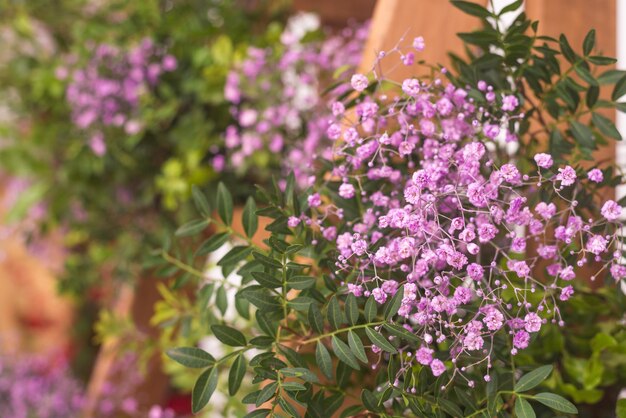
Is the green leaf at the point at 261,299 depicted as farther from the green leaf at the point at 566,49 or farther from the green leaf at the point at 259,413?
the green leaf at the point at 566,49

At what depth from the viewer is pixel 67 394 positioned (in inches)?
66.9

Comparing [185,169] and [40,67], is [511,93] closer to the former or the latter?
[185,169]

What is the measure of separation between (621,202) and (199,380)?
18.3 inches

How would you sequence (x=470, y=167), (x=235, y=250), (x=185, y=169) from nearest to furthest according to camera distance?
(x=470, y=167), (x=235, y=250), (x=185, y=169)

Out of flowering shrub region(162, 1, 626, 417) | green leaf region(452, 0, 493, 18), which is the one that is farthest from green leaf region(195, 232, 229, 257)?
green leaf region(452, 0, 493, 18)

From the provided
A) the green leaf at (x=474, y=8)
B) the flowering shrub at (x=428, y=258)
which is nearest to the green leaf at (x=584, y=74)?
the flowering shrub at (x=428, y=258)

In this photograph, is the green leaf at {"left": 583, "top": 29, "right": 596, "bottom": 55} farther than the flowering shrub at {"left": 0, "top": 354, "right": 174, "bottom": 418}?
No

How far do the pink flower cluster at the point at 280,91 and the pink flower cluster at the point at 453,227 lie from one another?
0.57m

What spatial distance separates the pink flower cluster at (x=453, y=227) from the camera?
1.75 ft

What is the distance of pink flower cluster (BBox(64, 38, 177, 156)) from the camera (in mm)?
1408

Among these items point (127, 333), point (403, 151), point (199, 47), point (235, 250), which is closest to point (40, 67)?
point (199, 47)

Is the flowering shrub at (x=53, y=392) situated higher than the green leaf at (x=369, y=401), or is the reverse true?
the green leaf at (x=369, y=401)

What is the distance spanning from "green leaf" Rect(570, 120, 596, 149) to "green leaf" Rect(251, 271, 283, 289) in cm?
35

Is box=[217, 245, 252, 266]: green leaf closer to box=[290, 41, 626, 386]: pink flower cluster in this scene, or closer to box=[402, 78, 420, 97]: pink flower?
box=[290, 41, 626, 386]: pink flower cluster
